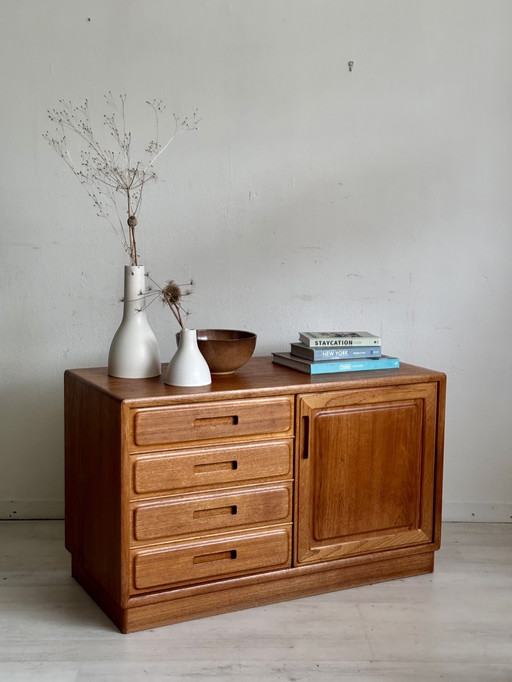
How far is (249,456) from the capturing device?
2.37 meters

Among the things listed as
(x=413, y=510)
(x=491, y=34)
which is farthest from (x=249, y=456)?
(x=491, y=34)

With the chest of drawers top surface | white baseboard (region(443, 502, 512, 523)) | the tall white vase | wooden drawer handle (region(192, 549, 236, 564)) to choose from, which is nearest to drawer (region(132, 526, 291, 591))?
wooden drawer handle (region(192, 549, 236, 564))

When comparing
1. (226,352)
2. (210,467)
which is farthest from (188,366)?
(210,467)

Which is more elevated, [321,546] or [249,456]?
[249,456]

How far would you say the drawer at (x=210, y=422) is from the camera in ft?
7.23

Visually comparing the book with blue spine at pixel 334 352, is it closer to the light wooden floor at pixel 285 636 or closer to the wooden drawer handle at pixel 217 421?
the wooden drawer handle at pixel 217 421

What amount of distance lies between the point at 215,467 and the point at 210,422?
13 centimetres

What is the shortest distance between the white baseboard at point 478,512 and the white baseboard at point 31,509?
4.72ft

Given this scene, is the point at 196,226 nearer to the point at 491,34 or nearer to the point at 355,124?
the point at 355,124

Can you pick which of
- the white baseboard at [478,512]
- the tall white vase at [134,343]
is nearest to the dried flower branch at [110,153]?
the tall white vase at [134,343]

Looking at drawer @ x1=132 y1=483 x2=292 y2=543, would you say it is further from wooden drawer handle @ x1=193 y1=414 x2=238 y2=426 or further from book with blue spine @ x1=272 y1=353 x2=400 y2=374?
book with blue spine @ x1=272 y1=353 x2=400 y2=374

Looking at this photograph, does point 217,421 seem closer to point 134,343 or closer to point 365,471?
point 134,343

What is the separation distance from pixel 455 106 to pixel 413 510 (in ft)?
4.74

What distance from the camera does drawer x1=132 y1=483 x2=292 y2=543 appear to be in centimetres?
Answer: 223
